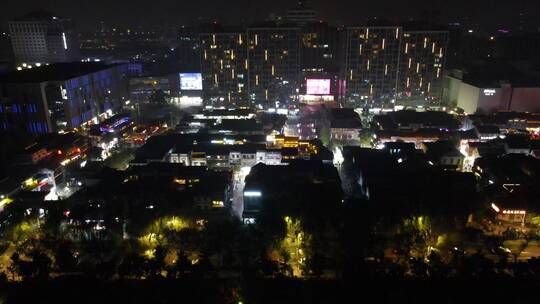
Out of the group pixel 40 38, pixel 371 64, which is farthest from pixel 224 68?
pixel 40 38

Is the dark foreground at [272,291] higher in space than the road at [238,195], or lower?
lower

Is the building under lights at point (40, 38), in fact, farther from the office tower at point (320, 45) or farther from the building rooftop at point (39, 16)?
the office tower at point (320, 45)

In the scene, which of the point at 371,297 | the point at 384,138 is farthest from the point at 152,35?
the point at 371,297

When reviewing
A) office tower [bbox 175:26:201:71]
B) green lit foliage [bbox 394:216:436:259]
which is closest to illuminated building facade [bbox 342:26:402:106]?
green lit foliage [bbox 394:216:436:259]

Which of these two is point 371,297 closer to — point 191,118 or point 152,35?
point 191,118

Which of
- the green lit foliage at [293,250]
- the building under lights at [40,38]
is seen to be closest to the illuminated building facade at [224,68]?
the building under lights at [40,38]
